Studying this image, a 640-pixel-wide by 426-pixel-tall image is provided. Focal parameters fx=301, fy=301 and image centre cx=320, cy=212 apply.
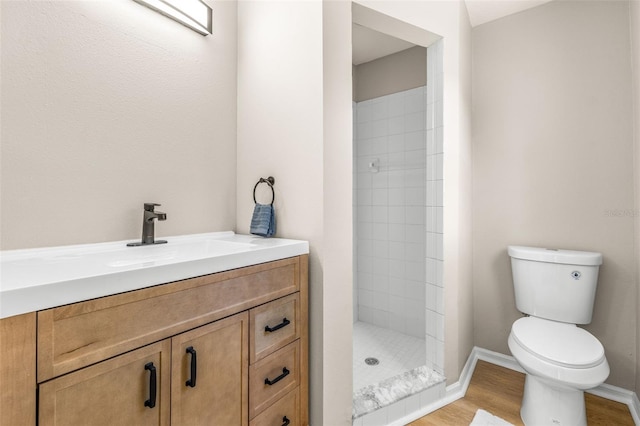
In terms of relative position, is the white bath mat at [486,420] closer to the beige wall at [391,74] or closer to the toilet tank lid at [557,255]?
the toilet tank lid at [557,255]

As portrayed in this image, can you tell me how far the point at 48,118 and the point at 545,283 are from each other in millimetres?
2591

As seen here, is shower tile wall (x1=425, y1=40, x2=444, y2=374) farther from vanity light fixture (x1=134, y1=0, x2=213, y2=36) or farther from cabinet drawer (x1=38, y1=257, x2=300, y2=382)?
vanity light fixture (x1=134, y1=0, x2=213, y2=36)

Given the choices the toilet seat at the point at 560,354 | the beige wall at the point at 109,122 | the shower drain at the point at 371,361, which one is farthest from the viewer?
the shower drain at the point at 371,361

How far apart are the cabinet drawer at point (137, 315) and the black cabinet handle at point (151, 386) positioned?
64 mm

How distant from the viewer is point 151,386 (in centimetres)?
80

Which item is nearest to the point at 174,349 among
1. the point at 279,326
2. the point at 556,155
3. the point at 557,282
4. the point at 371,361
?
the point at 279,326

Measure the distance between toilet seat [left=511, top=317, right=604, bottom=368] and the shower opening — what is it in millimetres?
445

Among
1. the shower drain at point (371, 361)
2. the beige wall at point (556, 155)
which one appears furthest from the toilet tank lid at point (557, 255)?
the shower drain at point (371, 361)

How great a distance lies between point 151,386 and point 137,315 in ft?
0.63

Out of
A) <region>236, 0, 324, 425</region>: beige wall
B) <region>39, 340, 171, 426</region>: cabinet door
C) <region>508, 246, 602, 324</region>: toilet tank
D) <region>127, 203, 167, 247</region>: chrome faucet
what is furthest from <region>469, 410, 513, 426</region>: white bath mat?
<region>127, 203, 167, 247</region>: chrome faucet

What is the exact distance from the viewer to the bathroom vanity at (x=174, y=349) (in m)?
0.63

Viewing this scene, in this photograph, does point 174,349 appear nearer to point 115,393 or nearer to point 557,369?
point 115,393

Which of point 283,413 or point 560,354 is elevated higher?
point 560,354

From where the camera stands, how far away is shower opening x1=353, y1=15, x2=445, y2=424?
1.89 m
